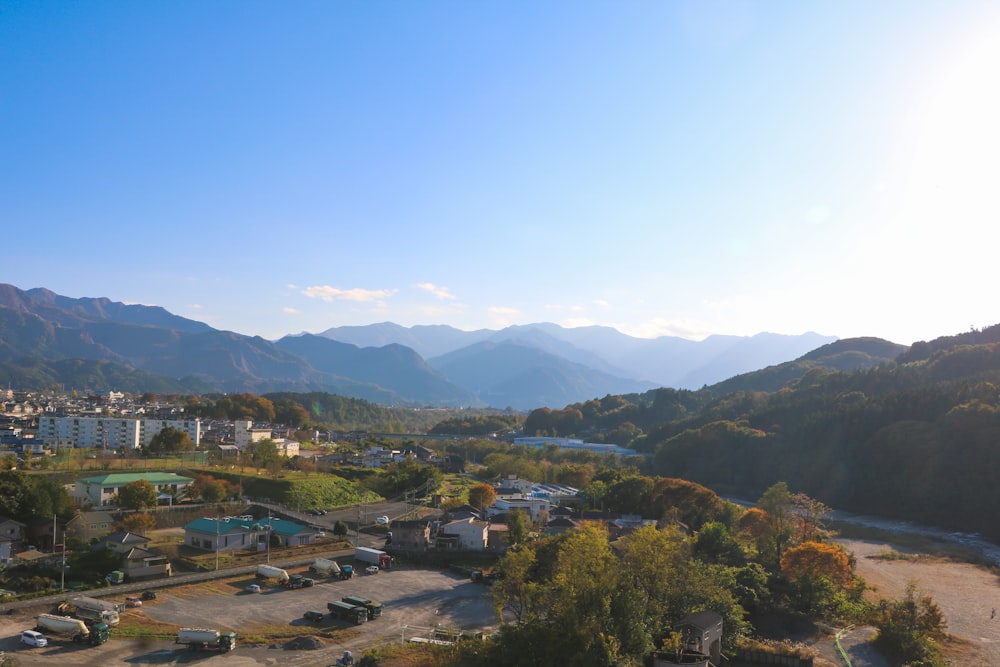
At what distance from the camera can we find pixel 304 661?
601 inches

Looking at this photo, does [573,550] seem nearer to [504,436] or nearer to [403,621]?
[403,621]

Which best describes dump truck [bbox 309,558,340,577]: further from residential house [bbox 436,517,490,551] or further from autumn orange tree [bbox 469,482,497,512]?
autumn orange tree [bbox 469,482,497,512]

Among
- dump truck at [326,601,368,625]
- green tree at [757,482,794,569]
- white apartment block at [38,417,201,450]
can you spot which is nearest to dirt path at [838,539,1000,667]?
green tree at [757,482,794,569]

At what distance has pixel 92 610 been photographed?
1709 cm

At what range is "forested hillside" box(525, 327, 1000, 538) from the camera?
138 feet

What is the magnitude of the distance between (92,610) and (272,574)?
5778 millimetres

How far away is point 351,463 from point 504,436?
37.9 meters

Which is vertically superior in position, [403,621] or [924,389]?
[924,389]

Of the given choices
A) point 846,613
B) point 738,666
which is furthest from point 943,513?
point 738,666

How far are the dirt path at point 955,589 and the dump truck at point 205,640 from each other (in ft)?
63.5

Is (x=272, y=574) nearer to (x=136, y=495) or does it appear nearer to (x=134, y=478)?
(x=136, y=495)

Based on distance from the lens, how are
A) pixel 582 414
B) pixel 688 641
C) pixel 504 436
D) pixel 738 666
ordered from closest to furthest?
1. pixel 688 641
2. pixel 738 666
3. pixel 504 436
4. pixel 582 414

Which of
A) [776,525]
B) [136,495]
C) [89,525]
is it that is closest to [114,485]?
[136,495]

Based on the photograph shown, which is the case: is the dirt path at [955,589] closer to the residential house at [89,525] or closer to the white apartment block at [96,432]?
the residential house at [89,525]
